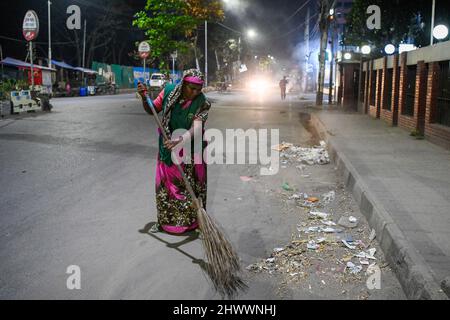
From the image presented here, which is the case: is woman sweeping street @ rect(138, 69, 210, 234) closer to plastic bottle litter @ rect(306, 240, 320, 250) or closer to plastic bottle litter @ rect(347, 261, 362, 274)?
plastic bottle litter @ rect(306, 240, 320, 250)

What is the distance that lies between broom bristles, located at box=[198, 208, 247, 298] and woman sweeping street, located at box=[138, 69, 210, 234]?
2.05ft

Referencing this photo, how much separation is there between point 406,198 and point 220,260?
304 cm

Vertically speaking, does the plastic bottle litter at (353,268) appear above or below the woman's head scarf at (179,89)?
below

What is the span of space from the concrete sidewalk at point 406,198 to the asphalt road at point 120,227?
0.24 m

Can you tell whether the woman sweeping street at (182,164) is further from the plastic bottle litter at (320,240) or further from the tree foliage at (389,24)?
the tree foliage at (389,24)

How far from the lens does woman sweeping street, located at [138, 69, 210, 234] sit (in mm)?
5164

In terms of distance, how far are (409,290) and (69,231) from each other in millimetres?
3360

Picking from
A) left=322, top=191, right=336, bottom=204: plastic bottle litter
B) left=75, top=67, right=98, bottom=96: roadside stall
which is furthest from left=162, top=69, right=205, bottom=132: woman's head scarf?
left=75, top=67, right=98, bottom=96: roadside stall

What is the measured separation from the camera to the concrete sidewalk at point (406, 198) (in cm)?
396

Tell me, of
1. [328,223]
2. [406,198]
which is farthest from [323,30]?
[328,223]

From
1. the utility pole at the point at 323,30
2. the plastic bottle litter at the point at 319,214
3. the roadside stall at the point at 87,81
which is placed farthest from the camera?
the roadside stall at the point at 87,81

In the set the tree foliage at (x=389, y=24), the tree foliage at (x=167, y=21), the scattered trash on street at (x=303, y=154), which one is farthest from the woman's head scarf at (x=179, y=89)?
the tree foliage at (x=167, y=21)

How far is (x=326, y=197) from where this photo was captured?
23.2ft
